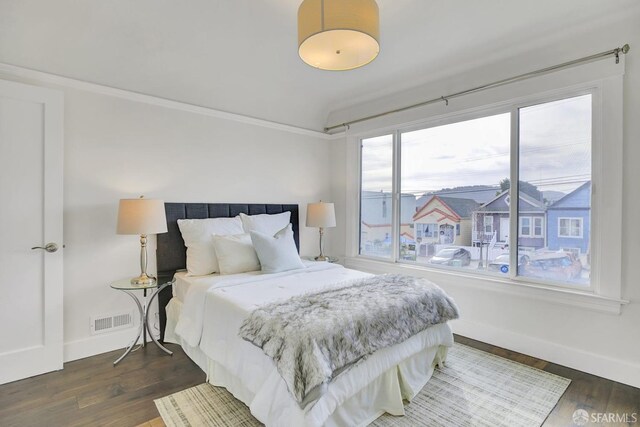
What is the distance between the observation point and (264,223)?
11.5 ft

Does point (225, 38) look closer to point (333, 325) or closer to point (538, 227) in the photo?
point (333, 325)

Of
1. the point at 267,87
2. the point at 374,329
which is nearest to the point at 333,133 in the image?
the point at 267,87

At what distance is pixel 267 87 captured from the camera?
Result: 364 cm

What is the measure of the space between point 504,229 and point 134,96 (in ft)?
11.9

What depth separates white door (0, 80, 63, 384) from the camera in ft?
7.79

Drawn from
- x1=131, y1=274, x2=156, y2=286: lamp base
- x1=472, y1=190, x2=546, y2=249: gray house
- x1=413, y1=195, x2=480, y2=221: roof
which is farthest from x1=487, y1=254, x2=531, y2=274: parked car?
x1=131, y1=274, x2=156, y2=286: lamp base

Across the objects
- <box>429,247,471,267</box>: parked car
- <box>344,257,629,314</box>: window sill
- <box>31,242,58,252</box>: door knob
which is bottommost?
<box>344,257,629,314</box>: window sill

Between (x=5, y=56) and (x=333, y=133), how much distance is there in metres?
3.30

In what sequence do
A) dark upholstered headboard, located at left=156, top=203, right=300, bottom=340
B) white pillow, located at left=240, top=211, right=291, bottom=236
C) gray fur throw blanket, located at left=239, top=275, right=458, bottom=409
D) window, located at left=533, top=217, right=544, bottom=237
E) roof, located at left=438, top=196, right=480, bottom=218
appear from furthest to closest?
white pillow, located at left=240, top=211, right=291, bottom=236
roof, located at left=438, top=196, right=480, bottom=218
dark upholstered headboard, located at left=156, top=203, right=300, bottom=340
window, located at left=533, top=217, right=544, bottom=237
gray fur throw blanket, located at left=239, top=275, right=458, bottom=409

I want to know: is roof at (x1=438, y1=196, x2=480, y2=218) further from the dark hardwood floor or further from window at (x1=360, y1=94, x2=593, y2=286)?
the dark hardwood floor

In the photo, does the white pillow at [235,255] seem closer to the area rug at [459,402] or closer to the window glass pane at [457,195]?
the area rug at [459,402]

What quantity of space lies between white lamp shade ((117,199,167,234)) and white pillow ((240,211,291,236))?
91cm

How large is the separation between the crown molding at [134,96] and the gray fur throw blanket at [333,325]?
2.29 metres

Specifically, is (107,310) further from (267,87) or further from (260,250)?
(267,87)
